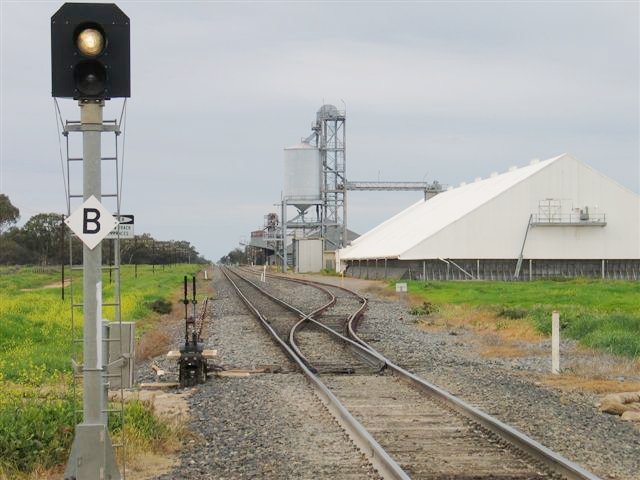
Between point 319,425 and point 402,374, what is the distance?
362cm

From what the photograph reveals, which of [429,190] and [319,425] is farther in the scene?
[429,190]

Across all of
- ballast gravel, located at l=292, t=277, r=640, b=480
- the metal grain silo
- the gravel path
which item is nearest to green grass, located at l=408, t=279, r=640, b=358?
ballast gravel, located at l=292, t=277, r=640, b=480

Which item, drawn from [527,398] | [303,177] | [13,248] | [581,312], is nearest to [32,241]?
[13,248]

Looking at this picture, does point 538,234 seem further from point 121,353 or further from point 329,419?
point 121,353

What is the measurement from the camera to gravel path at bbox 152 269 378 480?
24.7 ft

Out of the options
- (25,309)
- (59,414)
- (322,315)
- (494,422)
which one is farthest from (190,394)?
(25,309)

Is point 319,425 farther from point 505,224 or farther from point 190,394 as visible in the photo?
point 505,224

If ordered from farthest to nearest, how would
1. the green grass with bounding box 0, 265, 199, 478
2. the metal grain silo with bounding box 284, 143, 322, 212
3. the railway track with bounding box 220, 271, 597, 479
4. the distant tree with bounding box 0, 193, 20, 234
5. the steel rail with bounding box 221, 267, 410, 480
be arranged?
the distant tree with bounding box 0, 193, 20, 234 → the metal grain silo with bounding box 284, 143, 322, 212 → the green grass with bounding box 0, 265, 199, 478 → the railway track with bounding box 220, 271, 597, 479 → the steel rail with bounding box 221, 267, 410, 480

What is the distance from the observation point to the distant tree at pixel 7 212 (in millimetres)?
118625

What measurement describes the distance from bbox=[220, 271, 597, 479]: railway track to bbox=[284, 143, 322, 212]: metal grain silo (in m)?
66.8

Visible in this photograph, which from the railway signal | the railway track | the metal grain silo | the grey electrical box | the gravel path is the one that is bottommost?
the gravel path

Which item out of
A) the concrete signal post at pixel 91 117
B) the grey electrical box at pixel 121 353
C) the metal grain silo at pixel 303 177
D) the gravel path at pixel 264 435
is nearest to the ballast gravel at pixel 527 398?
the gravel path at pixel 264 435

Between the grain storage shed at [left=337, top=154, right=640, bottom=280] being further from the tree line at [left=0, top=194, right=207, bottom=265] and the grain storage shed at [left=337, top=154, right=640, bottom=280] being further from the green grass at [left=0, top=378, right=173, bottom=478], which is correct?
the tree line at [left=0, top=194, right=207, bottom=265]

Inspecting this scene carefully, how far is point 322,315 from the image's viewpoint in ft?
87.1
